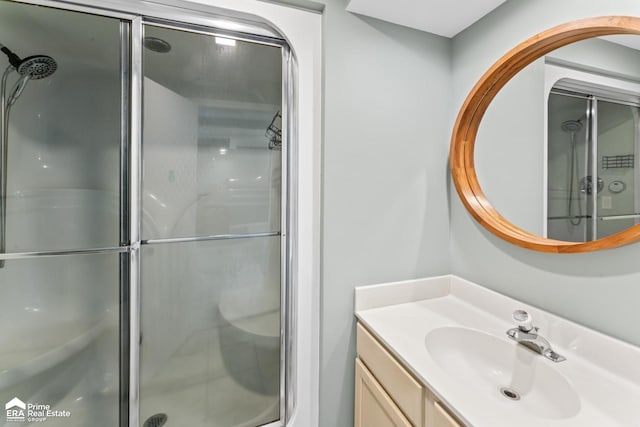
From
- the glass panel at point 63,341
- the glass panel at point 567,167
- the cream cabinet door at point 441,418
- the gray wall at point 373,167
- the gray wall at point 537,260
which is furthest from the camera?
the gray wall at point 373,167

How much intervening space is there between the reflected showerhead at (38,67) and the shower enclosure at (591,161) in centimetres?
188

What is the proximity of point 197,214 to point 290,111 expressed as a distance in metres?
0.61

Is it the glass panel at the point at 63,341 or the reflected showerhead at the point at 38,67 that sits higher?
the reflected showerhead at the point at 38,67

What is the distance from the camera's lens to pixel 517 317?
868mm

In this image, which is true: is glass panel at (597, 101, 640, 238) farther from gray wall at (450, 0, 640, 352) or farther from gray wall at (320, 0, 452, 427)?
gray wall at (320, 0, 452, 427)

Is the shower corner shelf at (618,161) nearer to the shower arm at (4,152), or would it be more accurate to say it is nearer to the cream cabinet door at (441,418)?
the cream cabinet door at (441,418)

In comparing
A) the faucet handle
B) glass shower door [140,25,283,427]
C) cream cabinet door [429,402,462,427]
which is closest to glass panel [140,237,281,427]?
glass shower door [140,25,283,427]

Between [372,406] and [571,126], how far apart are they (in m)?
1.28

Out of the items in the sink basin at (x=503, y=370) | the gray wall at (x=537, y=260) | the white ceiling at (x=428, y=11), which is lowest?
the sink basin at (x=503, y=370)

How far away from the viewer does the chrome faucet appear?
2.80 ft

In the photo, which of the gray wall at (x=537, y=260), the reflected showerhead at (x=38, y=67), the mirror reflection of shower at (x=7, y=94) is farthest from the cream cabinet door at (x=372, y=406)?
the reflected showerhead at (x=38, y=67)

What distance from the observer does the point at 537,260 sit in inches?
38.4

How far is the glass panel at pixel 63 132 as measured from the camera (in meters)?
0.96

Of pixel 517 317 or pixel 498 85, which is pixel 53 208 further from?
pixel 498 85
